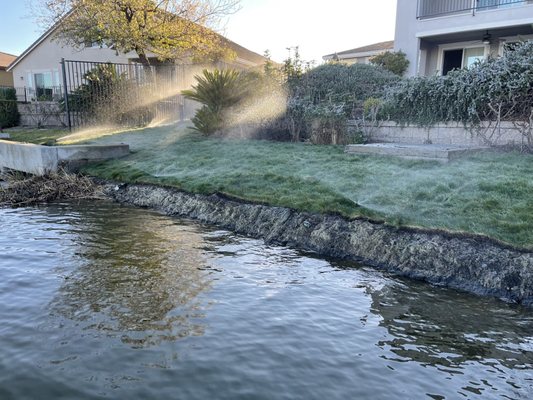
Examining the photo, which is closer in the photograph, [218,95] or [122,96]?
[218,95]

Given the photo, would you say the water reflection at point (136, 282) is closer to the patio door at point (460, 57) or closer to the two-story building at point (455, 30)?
the two-story building at point (455, 30)

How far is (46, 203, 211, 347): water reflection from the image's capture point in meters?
3.97

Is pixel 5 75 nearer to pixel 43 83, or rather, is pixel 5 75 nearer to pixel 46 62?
pixel 43 83

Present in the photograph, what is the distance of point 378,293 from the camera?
4852 millimetres

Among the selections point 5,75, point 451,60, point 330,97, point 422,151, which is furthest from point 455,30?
point 5,75

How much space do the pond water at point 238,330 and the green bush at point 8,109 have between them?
1832 cm

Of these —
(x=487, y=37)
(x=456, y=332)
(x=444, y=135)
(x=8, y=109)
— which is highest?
(x=487, y=37)

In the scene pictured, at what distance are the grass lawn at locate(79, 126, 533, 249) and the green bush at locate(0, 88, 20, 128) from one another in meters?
13.2

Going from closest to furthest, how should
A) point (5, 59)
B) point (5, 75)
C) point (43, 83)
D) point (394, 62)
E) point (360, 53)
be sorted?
point (394, 62), point (360, 53), point (43, 83), point (5, 75), point (5, 59)

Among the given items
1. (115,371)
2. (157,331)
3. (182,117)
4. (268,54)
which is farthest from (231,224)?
(182,117)

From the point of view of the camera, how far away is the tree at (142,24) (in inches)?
686

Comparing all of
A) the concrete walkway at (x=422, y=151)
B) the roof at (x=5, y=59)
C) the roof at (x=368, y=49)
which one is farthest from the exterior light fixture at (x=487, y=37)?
the roof at (x=5, y=59)

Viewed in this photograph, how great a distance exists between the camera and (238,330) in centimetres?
394

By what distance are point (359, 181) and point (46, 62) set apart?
29007 mm
